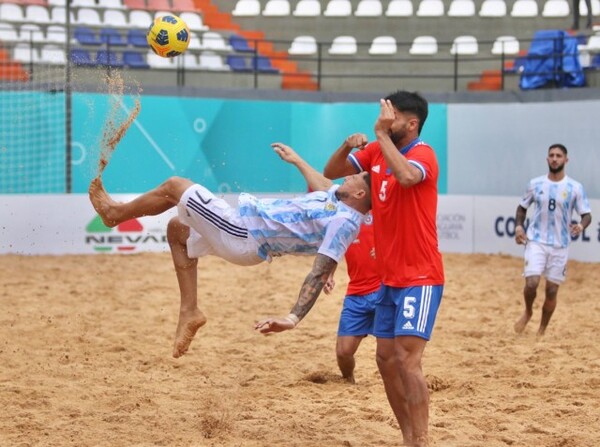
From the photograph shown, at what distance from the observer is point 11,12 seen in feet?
63.3

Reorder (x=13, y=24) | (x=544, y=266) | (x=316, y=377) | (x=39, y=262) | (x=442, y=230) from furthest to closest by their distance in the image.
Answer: (x=13, y=24)
(x=442, y=230)
(x=39, y=262)
(x=544, y=266)
(x=316, y=377)

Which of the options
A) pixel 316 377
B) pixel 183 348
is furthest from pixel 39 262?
pixel 183 348

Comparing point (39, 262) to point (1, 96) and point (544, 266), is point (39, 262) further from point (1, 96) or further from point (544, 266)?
point (544, 266)

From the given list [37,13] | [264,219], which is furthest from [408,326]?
[37,13]

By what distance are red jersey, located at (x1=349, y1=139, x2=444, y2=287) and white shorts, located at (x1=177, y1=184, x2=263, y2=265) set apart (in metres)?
1.05

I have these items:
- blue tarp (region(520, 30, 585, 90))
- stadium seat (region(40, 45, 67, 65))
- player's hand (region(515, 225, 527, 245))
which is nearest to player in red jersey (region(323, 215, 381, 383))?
player's hand (region(515, 225, 527, 245))

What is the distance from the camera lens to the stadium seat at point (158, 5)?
20641mm

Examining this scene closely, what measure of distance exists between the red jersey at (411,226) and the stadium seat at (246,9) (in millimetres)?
16164

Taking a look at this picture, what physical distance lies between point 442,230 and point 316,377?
9.70 m

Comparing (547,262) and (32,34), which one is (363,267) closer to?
(547,262)

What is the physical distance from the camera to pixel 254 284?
13.6 meters

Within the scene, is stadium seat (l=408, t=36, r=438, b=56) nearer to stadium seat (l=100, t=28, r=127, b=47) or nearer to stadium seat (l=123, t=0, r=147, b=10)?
stadium seat (l=123, t=0, r=147, b=10)

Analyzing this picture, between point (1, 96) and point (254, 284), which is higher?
point (1, 96)

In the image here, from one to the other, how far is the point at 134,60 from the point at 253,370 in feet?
36.8
